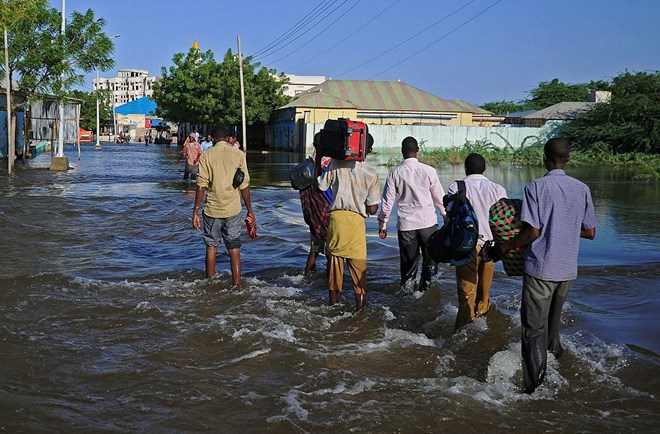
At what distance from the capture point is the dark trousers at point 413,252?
7340 millimetres

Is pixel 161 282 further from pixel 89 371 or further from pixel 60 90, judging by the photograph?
pixel 60 90

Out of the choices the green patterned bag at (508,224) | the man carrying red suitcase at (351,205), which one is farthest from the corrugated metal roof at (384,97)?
the green patterned bag at (508,224)

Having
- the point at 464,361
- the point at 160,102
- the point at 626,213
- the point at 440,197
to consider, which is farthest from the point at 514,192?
the point at 160,102

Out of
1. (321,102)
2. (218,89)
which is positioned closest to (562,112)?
(321,102)

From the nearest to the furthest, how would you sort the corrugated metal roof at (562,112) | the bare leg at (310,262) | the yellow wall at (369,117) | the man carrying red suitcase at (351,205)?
the man carrying red suitcase at (351,205), the bare leg at (310,262), the yellow wall at (369,117), the corrugated metal roof at (562,112)

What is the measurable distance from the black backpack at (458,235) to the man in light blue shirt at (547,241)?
2.90ft

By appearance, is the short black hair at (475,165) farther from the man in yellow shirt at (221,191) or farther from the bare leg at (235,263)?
the bare leg at (235,263)

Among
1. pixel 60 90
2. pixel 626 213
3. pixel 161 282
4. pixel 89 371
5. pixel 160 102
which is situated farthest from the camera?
pixel 160 102

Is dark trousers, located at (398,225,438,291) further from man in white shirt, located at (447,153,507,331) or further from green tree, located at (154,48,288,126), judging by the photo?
green tree, located at (154,48,288,126)

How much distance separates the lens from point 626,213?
1550cm

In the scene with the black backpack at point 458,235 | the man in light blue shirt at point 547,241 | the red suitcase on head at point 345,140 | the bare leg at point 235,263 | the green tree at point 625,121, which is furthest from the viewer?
the green tree at point 625,121

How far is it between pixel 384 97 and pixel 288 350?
1983 inches

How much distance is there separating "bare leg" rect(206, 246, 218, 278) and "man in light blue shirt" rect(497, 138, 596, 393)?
4111mm

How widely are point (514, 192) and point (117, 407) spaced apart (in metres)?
17.3
